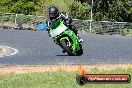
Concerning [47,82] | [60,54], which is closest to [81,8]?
[60,54]

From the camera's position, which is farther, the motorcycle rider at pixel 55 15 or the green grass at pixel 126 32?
the green grass at pixel 126 32

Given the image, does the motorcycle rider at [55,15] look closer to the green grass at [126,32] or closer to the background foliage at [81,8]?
the green grass at [126,32]

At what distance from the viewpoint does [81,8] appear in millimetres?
49188

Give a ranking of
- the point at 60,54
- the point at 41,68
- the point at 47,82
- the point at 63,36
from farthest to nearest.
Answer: the point at 60,54, the point at 63,36, the point at 41,68, the point at 47,82

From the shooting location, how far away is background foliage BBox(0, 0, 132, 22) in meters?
47.2

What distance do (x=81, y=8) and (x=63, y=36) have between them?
34.4 m

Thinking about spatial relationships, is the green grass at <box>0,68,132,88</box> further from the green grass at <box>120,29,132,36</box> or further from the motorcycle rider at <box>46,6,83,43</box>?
the green grass at <box>120,29,132,36</box>

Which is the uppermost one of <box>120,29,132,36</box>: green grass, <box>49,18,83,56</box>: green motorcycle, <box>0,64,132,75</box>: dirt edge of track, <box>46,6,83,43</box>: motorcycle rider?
<box>46,6,83,43</box>: motorcycle rider

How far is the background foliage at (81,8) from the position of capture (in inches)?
1858

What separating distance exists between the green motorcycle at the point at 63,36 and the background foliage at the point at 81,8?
31.4 meters

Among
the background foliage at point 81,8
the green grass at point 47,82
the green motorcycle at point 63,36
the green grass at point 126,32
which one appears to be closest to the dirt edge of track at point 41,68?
the green motorcycle at point 63,36

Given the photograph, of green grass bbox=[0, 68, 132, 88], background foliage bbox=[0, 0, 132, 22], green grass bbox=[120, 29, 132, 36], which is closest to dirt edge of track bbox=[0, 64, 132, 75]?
green grass bbox=[0, 68, 132, 88]

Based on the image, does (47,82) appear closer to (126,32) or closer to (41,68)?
(41,68)

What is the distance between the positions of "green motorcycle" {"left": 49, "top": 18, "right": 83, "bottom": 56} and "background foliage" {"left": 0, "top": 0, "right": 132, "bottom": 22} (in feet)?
103
